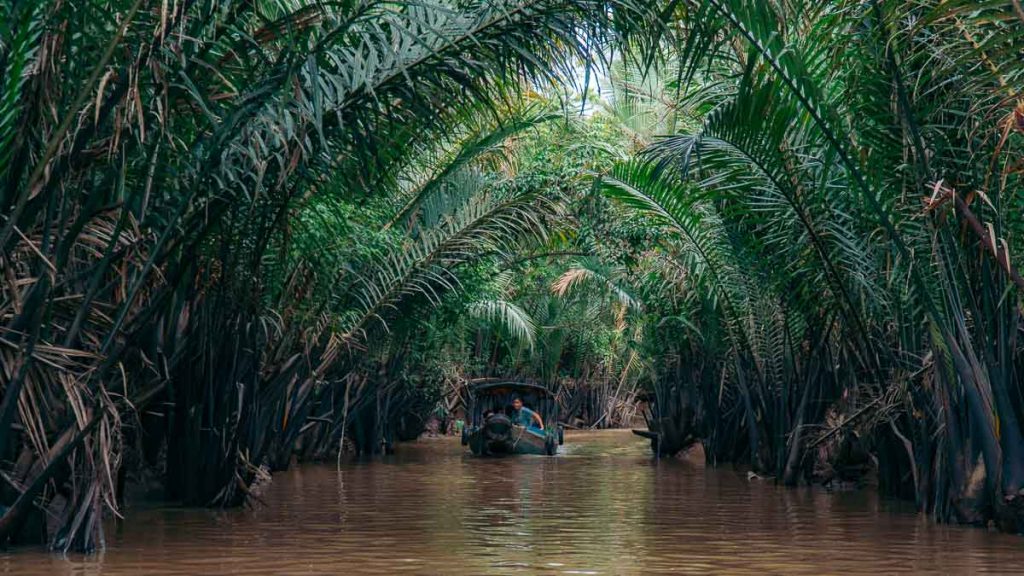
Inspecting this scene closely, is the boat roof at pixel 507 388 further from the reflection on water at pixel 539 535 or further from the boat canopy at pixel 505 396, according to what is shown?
the reflection on water at pixel 539 535

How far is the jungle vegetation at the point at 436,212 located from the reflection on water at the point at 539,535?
53cm

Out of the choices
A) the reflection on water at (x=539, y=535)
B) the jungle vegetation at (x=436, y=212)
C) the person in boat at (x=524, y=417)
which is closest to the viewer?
the jungle vegetation at (x=436, y=212)

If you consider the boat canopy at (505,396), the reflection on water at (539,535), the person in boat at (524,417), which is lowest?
the reflection on water at (539,535)

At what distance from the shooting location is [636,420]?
165ft

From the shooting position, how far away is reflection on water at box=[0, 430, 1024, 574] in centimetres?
829

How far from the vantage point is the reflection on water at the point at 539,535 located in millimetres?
8289

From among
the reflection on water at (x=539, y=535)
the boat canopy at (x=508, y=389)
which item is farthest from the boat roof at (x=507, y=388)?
the reflection on water at (x=539, y=535)

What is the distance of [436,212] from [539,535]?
8484 mm

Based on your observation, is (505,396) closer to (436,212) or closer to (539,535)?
(436,212)

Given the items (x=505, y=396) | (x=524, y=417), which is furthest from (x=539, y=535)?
(x=505, y=396)

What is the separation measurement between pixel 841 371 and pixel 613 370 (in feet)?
94.1

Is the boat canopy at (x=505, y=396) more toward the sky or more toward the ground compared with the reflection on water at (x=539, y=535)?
more toward the sky

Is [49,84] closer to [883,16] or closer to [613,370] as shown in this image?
[883,16]

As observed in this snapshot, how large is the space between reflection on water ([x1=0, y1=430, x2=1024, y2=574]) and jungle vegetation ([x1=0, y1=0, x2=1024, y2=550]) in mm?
527
